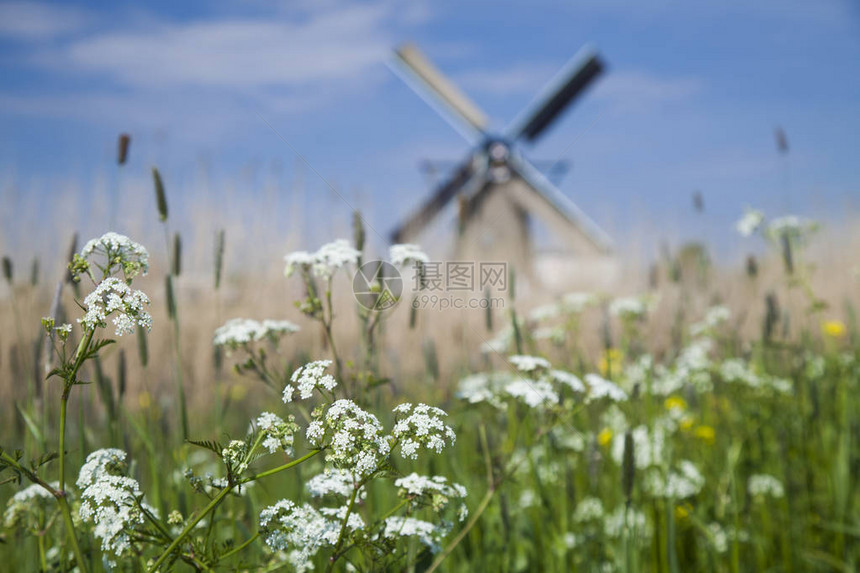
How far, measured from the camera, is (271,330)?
84.1 inches

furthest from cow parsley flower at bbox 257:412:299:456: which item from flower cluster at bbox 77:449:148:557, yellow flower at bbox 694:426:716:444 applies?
yellow flower at bbox 694:426:716:444

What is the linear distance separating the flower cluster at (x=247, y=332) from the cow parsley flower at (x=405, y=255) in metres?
0.38

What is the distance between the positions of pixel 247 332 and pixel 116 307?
96 centimetres

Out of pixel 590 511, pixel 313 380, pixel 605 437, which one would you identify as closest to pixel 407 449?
pixel 313 380

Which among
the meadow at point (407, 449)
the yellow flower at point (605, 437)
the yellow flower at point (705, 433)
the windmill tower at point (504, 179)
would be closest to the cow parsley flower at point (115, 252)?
the meadow at point (407, 449)

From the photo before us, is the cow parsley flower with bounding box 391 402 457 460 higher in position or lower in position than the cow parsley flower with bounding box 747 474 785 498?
higher

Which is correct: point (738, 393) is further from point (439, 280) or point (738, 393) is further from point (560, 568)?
point (439, 280)

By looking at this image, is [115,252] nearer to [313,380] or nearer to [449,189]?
[313,380]

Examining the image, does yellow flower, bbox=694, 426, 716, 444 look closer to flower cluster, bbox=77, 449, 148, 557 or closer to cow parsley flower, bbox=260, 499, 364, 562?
cow parsley flower, bbox=260, 499, 364, 562

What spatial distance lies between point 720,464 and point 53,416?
3155 millimetres

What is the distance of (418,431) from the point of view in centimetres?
115

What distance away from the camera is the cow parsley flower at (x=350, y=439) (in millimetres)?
1100

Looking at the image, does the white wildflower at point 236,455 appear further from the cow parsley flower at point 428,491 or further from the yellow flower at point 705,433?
the yellow flower at point 705,433

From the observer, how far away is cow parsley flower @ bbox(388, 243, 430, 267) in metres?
1.90
